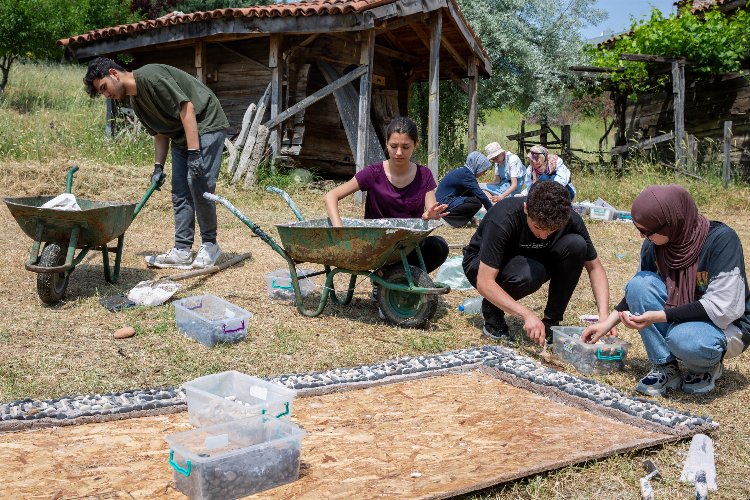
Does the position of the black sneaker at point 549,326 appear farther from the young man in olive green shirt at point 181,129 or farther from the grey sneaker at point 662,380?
the young man in olive green shirt at point 181,129

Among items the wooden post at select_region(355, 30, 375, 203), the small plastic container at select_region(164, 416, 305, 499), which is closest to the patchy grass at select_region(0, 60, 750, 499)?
the small plastic container at select_region(164, 416, 305, 499)

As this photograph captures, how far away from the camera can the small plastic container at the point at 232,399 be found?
2494 millimetres

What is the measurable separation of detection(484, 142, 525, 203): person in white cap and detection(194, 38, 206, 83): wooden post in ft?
15.1

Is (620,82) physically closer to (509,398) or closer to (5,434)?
(509,398)

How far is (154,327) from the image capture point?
4.11m

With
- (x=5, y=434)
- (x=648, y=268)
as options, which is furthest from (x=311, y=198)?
(x=5, y=434)

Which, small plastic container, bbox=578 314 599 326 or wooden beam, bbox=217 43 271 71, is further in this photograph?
wooden beam, bbox=217 43 271 71

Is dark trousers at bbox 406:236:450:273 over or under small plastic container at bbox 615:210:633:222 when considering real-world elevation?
over

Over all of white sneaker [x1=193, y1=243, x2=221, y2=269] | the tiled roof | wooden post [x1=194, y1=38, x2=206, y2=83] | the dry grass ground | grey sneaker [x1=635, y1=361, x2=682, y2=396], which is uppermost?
the tiled roof

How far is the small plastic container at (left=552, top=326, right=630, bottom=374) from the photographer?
11.9 ft

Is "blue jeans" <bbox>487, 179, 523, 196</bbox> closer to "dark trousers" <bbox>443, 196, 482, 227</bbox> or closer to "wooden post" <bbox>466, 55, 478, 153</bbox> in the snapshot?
"dark trousers" <bbox>443, 196, 482, 227</bbox>

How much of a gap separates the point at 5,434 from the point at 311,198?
281 inches

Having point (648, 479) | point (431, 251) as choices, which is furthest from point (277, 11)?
point (648, 479)

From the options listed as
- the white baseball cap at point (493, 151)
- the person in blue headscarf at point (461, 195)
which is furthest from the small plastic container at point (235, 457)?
the white baseball cap at point (493, 151)
